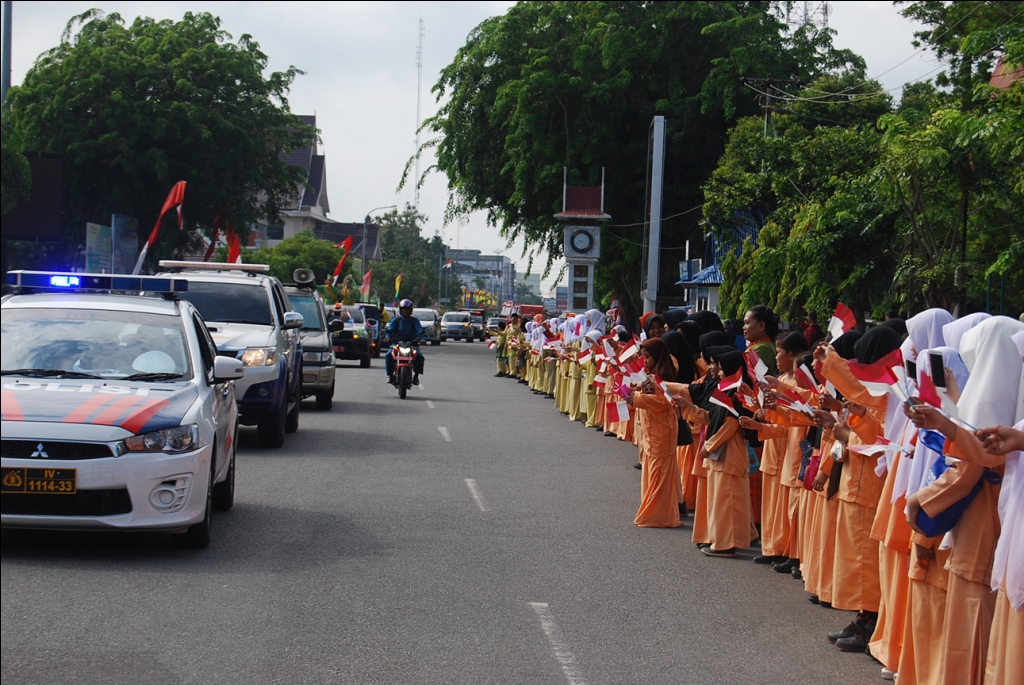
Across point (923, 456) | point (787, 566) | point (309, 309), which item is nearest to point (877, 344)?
point (923, 456)

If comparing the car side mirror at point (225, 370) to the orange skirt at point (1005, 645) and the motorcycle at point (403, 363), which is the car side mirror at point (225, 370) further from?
the motorcycle at point (403, 363)

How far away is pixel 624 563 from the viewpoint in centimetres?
859

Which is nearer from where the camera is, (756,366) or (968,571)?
(968,571)

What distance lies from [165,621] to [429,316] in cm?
4943

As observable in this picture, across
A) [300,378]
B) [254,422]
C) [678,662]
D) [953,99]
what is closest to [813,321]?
[953,99]

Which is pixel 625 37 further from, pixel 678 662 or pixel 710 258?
pixel 678 662

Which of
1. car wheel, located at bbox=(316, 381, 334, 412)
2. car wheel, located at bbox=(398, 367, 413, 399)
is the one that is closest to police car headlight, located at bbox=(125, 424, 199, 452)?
car wheel, located at bbox=(316, 381, 334, 412)

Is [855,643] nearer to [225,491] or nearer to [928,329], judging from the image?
[928,329]

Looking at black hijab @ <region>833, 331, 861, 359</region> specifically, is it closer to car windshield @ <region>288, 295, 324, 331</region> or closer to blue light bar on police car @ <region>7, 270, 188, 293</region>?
blue light bar on police car @ <region>7, 270, 188, 293</region>

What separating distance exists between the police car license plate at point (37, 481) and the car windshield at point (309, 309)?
40.7 ft

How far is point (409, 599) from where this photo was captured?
7.18 metres

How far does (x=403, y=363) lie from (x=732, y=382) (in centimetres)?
1396

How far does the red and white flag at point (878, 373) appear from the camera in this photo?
6086 mm

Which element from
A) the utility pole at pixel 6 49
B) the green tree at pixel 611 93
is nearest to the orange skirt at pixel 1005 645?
the utility pole at pixel 6 49
